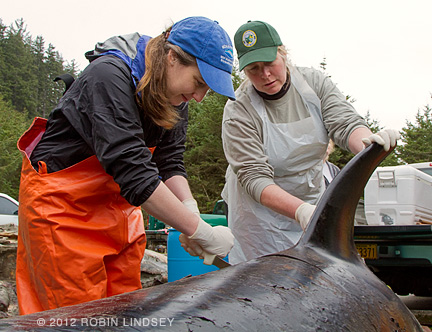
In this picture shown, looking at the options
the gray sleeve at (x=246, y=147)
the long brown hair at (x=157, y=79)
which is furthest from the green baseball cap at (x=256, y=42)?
the long brown hair at (x=157, y=79)

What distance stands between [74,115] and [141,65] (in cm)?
33

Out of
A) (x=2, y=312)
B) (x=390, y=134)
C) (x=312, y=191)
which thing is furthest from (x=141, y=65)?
(x=2, y=312)

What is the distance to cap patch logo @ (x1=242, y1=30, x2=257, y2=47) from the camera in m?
2.47

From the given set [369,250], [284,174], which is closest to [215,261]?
[284,174]

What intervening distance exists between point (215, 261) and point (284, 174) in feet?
3.28

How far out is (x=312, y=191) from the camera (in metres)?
2.81

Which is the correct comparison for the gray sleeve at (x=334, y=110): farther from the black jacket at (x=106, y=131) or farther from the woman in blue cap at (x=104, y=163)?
the black jacket at (x=106, y=131)

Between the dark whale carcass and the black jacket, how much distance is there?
2.07 ft

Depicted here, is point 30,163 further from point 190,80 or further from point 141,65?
point 190,80

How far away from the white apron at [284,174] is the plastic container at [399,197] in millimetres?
2026

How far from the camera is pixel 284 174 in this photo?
2738mm

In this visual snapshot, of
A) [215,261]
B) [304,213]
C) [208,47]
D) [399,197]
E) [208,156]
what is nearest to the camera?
[208,47]

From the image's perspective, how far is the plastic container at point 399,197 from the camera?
4496 mm

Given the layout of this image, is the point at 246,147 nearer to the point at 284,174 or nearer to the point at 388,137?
the point at 284,174
